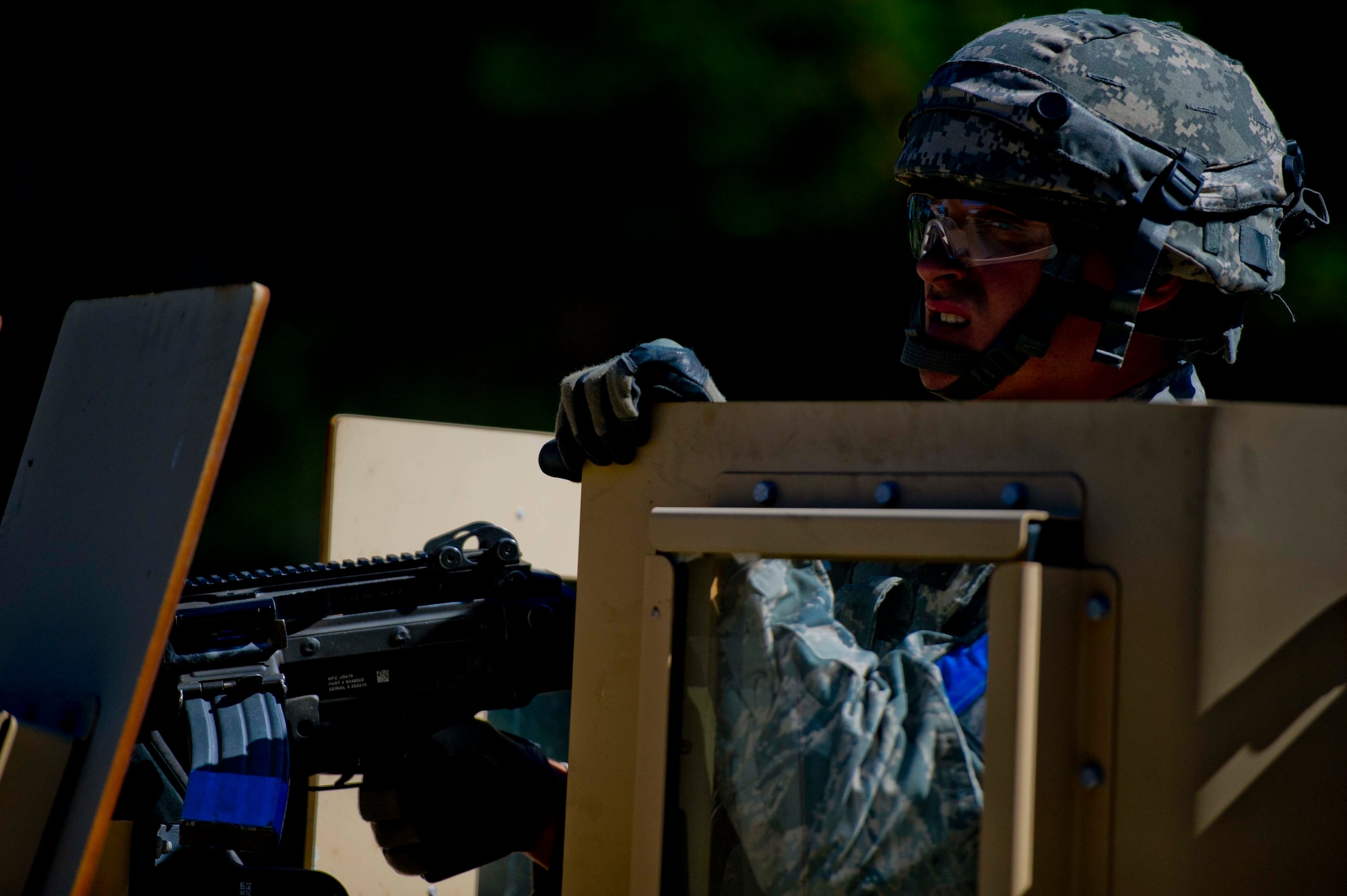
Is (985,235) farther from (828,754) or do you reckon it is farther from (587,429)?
(828,754)

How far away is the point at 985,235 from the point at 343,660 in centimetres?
97

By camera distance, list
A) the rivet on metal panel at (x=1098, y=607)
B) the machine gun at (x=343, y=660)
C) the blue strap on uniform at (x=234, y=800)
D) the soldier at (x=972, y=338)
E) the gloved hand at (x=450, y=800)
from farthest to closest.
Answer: the gloved hand at (x=450, y=800)
the machine gun at (x=343, y=660)
the blue strap on uniform at (x=234, y=800)
the soldier at (x=972, y=338)
the rivet on metal panel at (x=1098, y=607)

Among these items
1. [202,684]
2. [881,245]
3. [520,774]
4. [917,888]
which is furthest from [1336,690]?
[881,245]

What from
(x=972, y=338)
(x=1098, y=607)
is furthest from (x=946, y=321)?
(x=1098, y=607)

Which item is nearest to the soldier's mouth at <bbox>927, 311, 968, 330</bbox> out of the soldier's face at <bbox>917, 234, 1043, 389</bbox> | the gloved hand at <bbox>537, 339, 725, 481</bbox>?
the soldier's face at <bbox>917, 234, 1043, 389</bbox>

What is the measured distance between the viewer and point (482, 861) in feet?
5.79

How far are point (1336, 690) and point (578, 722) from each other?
0.66 metres

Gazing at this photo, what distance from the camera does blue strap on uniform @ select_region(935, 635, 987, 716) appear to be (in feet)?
3.85

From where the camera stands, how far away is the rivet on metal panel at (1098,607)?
105cm

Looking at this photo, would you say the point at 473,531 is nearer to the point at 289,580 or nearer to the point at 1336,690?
the point at 289,580

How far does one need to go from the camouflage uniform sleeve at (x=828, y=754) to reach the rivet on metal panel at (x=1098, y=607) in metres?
0.17

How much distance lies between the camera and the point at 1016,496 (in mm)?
1093

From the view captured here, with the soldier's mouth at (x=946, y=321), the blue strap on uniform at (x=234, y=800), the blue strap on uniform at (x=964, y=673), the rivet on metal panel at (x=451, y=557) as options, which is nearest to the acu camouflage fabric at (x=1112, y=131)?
the soldier's mouth at (x=946, y=321)

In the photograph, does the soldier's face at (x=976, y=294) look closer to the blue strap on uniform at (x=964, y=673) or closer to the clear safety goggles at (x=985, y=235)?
the clear safety goggles at (x=985, y=235)
